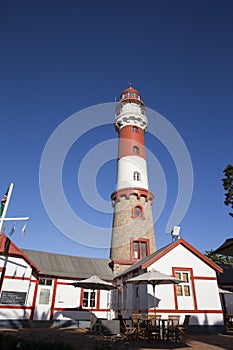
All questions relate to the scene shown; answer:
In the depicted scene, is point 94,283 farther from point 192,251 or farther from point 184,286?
point 192,251

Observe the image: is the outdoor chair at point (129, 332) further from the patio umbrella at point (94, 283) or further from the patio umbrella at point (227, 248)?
the patio umbrella at point (227, 248)

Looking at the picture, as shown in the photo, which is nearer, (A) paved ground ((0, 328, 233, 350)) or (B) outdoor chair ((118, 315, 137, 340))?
(A) paved ground ((0, 328, 233, 350))

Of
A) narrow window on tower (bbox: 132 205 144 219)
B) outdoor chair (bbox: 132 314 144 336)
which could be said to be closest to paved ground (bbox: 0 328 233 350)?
outdoor chair (bbox: 132 314 144 336)

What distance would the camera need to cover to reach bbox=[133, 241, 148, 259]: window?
72.1 feet

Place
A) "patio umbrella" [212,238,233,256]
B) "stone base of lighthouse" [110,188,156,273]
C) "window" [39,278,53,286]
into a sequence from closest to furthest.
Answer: "patio umbrella" [212,238,233,256]
"window" [39,278,53,286]
"stone base of lighthouse" [110,188,156,273]

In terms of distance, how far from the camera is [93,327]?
1321cm

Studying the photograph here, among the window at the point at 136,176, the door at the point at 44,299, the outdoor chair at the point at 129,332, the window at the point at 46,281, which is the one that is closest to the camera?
the outdoor chair at the point at 129,332

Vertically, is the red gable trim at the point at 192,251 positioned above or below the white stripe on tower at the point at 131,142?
below

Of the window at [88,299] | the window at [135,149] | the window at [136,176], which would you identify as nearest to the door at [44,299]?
the window at [88,299]

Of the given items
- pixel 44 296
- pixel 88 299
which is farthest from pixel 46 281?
pixel 88 299

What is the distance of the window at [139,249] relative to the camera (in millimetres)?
21966

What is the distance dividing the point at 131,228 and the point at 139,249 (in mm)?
1924

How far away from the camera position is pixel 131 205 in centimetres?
2348

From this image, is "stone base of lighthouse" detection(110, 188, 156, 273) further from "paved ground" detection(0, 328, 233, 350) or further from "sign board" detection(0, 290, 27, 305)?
"paved ground" detection(0, 328, 233, 350)
